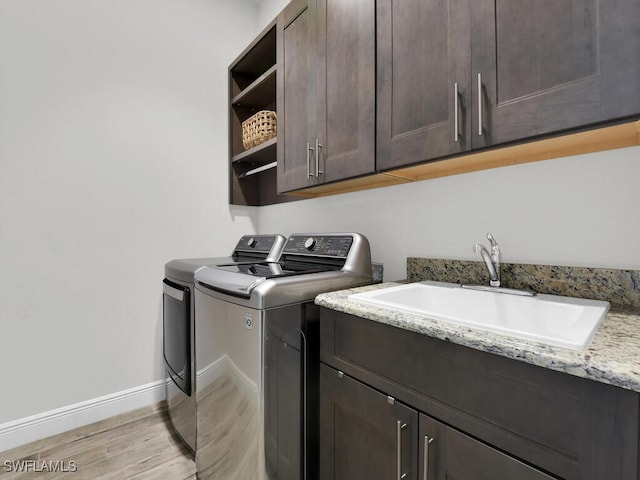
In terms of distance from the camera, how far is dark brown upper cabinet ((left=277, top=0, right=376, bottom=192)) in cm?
127

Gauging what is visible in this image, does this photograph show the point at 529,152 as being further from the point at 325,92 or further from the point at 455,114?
the point at 325,92

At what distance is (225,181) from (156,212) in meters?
0.57

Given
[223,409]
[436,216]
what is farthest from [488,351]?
[223,409]

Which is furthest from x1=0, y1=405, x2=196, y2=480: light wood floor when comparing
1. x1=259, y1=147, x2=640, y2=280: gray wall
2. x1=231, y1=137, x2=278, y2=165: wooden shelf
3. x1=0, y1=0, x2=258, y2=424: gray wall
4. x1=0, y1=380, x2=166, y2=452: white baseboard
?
x1=231, y1=137, x2=278, y2=165: wooden shelf

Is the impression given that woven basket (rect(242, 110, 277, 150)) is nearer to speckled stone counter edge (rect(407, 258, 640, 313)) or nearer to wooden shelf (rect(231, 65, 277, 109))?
wooden shelf (rect(231, 65, 277, 109))

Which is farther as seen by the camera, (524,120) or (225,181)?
(225,181)

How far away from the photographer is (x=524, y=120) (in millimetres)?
832

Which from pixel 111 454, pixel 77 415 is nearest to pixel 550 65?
pixel 111 454

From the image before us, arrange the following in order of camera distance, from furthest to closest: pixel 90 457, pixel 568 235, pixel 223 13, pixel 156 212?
pixel 223 13 < pixel 156 212 < pixel 90 457 < pixel 568 235

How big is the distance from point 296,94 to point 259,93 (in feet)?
2.58

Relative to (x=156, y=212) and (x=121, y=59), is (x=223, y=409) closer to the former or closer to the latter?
(x=156, y=212)

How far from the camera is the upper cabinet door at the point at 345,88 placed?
49.1 inches

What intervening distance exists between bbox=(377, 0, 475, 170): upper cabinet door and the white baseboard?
215cm

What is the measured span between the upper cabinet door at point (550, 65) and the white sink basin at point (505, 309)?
0.50 meters
